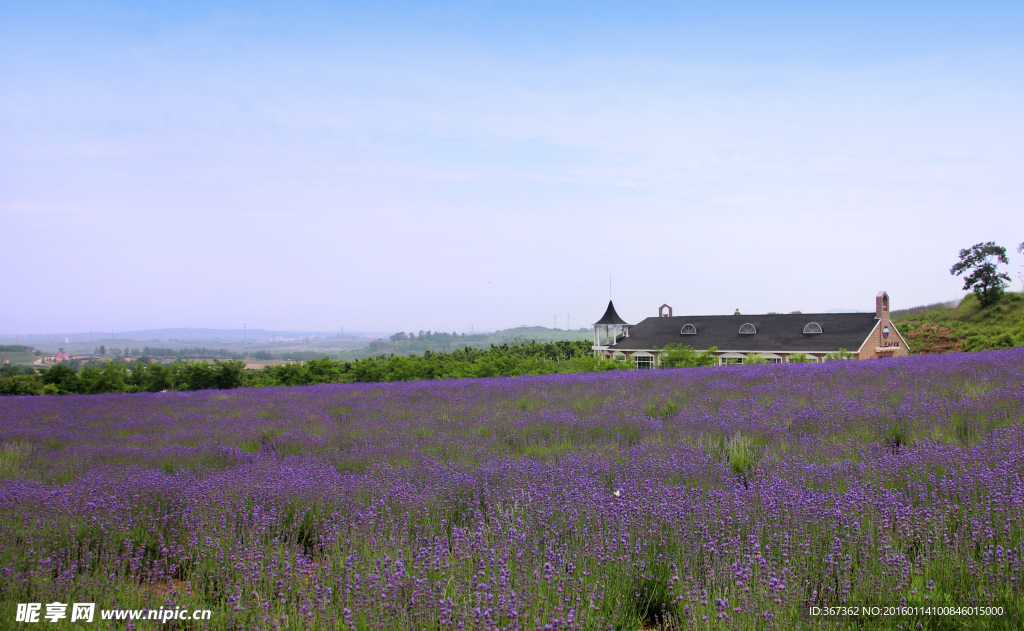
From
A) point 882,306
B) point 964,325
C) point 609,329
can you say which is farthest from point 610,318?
point 964,325

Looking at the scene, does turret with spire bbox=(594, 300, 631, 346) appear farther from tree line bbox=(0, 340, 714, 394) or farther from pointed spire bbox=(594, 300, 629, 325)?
tree line bbox=(0, 340, 714, 394)

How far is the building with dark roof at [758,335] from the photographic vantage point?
35.0 metres

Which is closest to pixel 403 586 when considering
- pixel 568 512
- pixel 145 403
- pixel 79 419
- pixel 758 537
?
pixel 568 512

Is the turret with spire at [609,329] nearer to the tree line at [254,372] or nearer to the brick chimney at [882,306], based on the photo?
the brick chimney at [882,306]

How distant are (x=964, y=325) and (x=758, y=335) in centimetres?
1254

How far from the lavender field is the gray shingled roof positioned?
32.8 meters

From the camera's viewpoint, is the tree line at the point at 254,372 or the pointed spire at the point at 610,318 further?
the pointed spire at the point at 610,318

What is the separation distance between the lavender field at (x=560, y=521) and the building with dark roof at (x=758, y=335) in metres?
28.5

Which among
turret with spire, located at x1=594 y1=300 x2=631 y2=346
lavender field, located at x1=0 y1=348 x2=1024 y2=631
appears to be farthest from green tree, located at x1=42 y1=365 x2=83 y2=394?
turret with spire, located at x1=594 y1=300 x2=631 y2=346

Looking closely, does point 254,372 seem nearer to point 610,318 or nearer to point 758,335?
point 610,318

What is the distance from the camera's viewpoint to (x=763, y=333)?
1499 inches

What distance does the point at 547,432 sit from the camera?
18.2 feet

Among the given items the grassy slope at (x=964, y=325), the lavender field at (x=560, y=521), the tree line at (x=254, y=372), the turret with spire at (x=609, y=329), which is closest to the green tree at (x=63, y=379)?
the tree line at (x=254, y=372)

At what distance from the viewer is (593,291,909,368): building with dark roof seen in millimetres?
34969
